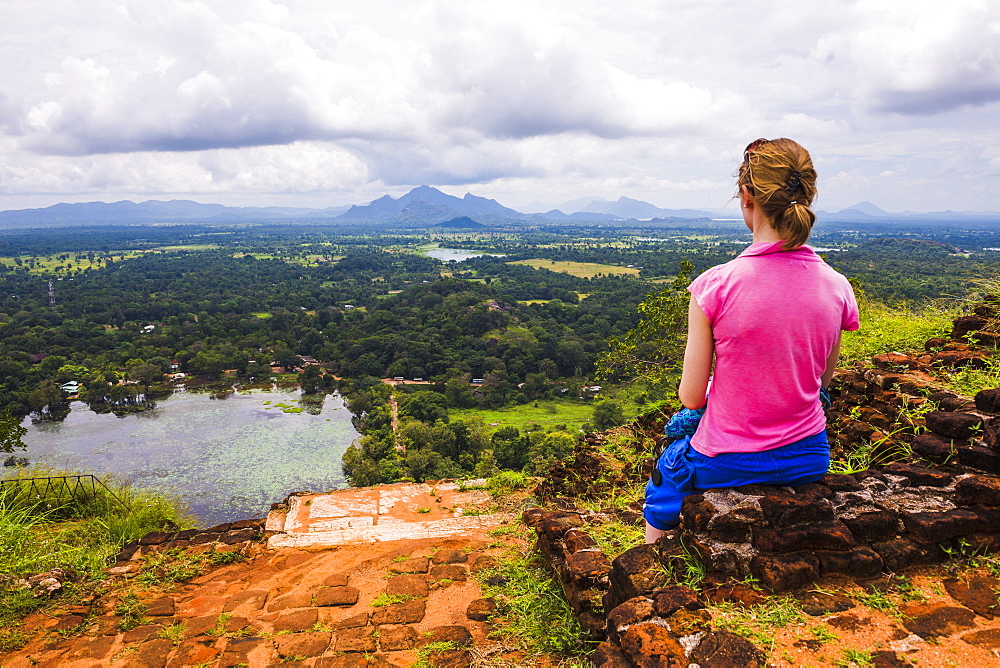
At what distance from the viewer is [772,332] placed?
6.46ft

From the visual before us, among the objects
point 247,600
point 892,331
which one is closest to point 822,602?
point 247,600

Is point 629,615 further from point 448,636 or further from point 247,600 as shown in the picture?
point 247,600

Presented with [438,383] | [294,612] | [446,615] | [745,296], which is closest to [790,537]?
[745,296]

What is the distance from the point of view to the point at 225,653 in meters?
3.03

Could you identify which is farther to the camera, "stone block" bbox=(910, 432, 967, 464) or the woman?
"stone block" bbox=(910, 432, 967, 464)

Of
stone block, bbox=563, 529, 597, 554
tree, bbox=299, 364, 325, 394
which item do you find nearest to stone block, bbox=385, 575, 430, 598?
stone block, bbox=563, 529, 597, 554

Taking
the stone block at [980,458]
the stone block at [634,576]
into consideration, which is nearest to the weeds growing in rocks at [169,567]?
the stone block at [634,576]

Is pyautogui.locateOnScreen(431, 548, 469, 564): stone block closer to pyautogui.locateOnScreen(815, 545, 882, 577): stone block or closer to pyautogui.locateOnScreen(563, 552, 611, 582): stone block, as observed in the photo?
pyautogui.locateOnScreen(563, 552, 611, 582): stone block

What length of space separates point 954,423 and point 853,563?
120 cm

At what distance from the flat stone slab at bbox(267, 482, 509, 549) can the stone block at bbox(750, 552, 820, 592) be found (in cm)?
302

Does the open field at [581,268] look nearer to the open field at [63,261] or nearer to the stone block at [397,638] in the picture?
the open field at [63,261]

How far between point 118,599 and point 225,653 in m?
1.35

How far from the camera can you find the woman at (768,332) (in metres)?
1.93

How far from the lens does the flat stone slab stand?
4992mm
